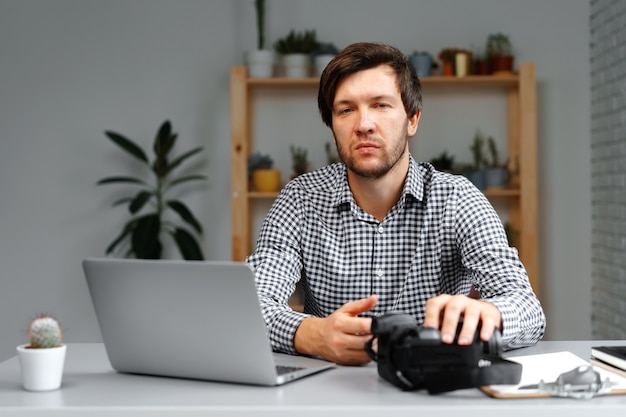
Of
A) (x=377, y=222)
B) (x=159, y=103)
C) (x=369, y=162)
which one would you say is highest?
(x=159, y=103)

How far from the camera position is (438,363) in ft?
4.05

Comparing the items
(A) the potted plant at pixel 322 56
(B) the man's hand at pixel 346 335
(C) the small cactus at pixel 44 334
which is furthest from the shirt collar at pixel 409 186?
(A) the potted plant at pixel 322 56

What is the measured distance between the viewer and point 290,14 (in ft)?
13.7

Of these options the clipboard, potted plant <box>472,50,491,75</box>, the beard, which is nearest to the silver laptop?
the clipboard

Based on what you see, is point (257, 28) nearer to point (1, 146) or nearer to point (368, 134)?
point (1, 146)

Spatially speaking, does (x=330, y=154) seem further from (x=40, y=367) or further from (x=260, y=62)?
(x=40, y=367)

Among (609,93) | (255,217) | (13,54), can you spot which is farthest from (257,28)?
(609,93)

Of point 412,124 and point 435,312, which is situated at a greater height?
point 412,124

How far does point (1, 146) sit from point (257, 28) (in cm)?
145

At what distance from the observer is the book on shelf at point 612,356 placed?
1.37 m

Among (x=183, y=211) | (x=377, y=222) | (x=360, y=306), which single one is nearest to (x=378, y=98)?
(x=377, y=222)

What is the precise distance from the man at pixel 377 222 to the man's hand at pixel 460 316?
0.49 meters

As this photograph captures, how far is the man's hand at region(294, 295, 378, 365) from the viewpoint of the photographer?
1.45m

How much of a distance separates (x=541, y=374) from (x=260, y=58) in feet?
9.37
